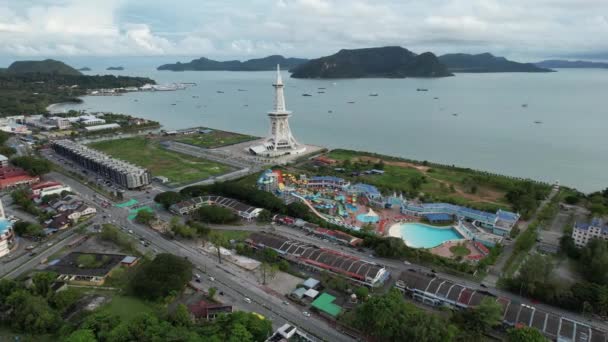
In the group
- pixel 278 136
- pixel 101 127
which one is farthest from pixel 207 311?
pixel 101 127

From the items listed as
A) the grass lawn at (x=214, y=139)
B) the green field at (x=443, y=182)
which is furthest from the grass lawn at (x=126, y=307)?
the grass lawn at (x=214, y=139)

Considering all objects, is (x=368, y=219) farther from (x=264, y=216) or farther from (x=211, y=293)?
(x=211, y=293)

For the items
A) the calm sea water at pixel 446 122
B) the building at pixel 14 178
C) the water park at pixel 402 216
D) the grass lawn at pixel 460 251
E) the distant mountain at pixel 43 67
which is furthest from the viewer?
the distant mountain at pixel 43 67

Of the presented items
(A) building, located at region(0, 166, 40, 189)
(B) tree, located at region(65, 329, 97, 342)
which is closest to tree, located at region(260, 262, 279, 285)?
(B) tree, located at region(65, 329, 97, 342)

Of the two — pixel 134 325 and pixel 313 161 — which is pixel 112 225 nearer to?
pixel 134 325

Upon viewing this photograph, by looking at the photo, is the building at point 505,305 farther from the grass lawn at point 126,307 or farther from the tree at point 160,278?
the grass lawn at point 126,307

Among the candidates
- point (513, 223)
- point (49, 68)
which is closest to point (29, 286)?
A: point (513, 223)
